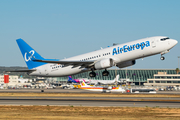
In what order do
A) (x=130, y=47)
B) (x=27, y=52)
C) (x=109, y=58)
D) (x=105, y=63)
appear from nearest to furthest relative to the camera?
(x=130, y=47), (x=105, y=63), (x=109, y=58), (x=27, y=52)

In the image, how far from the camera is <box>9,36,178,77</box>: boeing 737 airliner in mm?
50188

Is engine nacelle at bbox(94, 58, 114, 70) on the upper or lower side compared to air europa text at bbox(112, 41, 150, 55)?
lower

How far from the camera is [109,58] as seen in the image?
53.8 m

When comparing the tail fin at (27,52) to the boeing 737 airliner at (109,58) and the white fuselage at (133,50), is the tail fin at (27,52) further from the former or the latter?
the white fuselage at (133,50)

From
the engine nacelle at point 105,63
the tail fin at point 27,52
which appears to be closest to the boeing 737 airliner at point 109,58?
the engine nacelle at point 105,63

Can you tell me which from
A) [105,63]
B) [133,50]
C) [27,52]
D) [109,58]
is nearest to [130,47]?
[133,50]

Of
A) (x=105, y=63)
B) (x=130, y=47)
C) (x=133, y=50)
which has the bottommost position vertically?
(x=105, y=63)

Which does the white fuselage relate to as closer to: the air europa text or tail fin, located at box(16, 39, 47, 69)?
the air europa text

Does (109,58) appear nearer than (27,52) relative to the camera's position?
Yes

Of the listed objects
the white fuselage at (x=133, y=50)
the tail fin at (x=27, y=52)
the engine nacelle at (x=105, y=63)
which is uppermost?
the tail fin at (x=27, y=52)

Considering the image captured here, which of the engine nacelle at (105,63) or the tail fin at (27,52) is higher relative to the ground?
the tail fin at (27,52)

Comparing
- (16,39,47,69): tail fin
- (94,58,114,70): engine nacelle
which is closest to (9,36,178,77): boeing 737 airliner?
(94,58,114,70): engine nacelle

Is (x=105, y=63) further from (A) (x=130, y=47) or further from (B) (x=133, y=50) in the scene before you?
(B) (x=133, y=50)

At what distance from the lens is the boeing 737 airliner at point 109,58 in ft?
165
